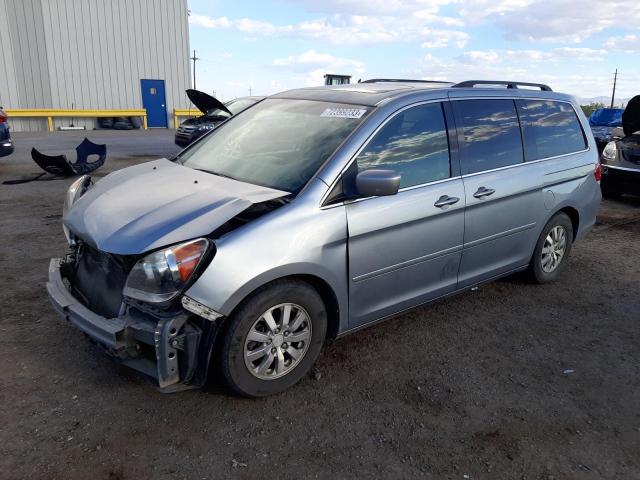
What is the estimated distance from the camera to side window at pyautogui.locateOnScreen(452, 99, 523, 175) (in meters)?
3.88

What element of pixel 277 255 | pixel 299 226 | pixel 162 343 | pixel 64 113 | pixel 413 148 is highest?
pixel 413 148

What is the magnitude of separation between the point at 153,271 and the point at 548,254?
3.76m

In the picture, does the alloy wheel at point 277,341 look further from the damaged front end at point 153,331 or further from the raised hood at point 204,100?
the raised hood at point 204,100

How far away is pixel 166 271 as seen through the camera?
2.65 metres

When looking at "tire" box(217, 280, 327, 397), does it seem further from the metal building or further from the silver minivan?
the metal building

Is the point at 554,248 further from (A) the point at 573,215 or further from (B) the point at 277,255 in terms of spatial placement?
(B) the point at 277,255

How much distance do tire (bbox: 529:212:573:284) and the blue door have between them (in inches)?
1023

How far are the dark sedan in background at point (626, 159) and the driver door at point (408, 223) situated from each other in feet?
21.8

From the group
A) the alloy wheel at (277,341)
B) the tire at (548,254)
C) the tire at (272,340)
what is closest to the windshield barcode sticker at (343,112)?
the tire at (272,340)

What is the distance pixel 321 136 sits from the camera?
3.45 meters

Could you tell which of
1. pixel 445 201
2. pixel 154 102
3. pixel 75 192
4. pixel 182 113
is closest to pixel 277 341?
pixel 445 201

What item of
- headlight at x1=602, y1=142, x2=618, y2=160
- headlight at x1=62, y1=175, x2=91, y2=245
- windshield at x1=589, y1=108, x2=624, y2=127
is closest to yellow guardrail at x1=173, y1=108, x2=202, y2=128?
windshield at x1=589, y1=108, x2=624, y2=127

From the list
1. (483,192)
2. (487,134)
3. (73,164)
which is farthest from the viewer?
(73,164)

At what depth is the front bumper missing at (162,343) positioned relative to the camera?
262 cm
